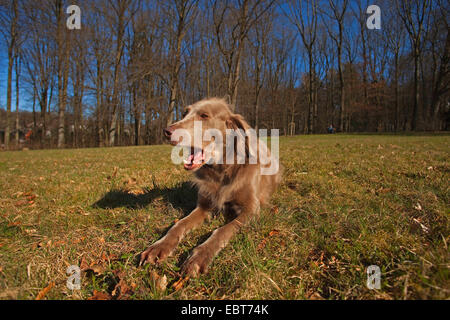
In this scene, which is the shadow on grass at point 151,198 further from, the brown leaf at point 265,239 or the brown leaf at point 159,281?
the brown leaf at point 159,281

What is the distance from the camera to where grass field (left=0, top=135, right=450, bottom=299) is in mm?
1283

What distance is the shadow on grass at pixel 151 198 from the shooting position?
2.97 m

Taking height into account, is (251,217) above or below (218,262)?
above

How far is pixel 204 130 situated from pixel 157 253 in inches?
57.8

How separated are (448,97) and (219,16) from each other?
33.6 metres

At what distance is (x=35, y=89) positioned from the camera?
27266mm

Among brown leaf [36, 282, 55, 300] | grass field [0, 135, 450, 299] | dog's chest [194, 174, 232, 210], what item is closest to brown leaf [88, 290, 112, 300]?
grass field [0, 135, 450, 299]

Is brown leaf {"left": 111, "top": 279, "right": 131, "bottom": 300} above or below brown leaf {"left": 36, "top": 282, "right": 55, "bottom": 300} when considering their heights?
below

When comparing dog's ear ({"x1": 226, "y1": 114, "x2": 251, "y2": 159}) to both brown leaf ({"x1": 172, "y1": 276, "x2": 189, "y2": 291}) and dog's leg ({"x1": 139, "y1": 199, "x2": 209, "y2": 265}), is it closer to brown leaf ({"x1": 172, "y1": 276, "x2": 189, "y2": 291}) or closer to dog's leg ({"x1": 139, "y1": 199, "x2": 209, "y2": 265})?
dog's leg ({"x1": 139, "y1": 199, "x2": 209, "y2": 265})

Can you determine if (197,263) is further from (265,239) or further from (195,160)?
(195,160)

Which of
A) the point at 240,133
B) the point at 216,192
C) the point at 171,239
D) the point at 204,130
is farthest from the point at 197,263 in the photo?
the point at 240,133

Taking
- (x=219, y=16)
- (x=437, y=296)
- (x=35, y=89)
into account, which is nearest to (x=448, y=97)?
(x=219, y=16)

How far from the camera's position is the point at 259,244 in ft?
5.94
